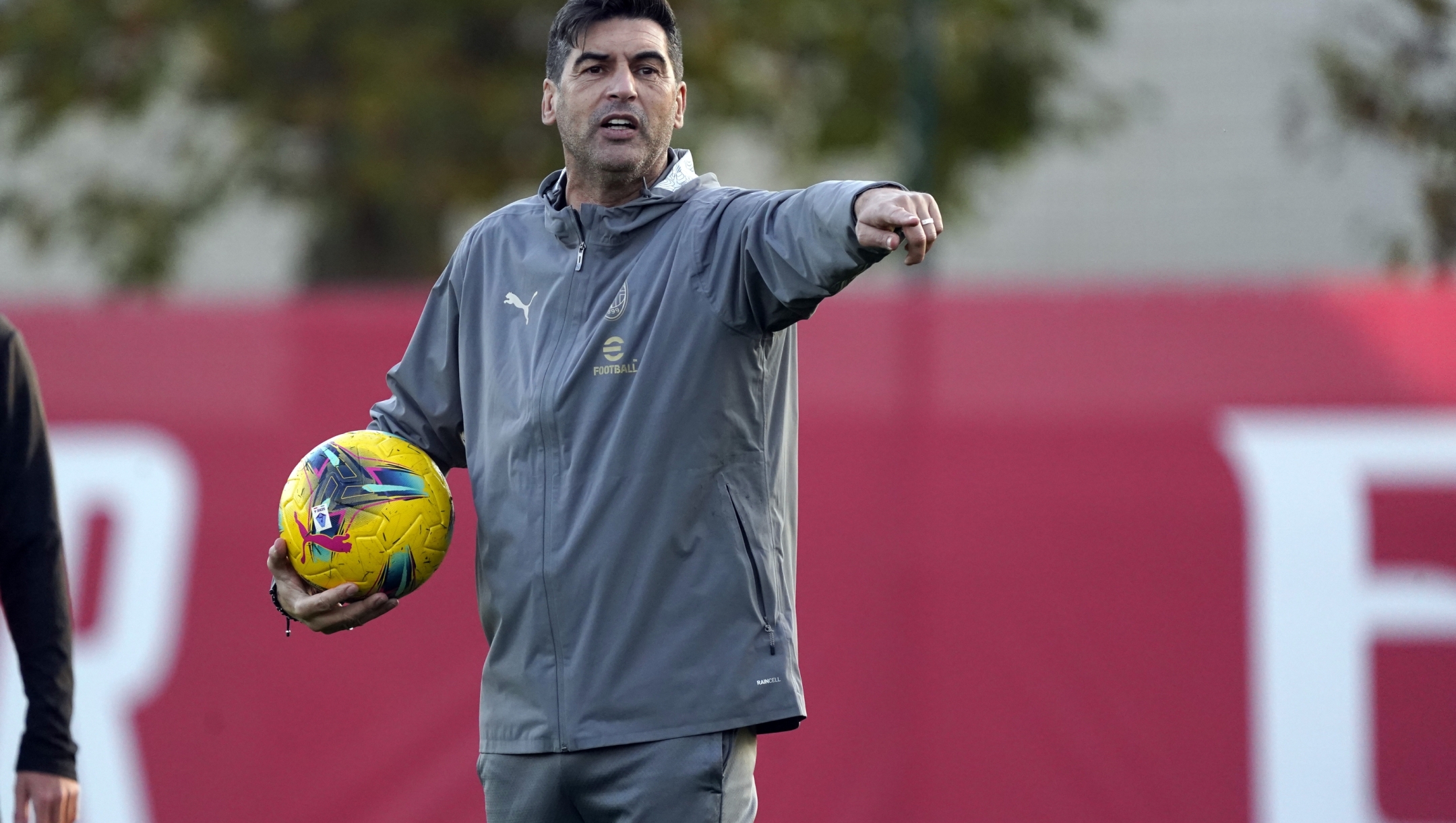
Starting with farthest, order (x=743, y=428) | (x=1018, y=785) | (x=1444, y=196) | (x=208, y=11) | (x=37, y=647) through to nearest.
A: (x=208, y=11)
(x=1444, y=196)
(x=1018, y=785)
(x=37, y=647)
(x=743, y=428)

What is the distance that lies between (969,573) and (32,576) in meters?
3.40

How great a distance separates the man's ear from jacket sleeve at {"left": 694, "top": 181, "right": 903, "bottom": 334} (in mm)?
378

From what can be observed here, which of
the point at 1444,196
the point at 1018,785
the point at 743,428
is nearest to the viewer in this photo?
the point at 743,428

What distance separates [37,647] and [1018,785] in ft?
11.5

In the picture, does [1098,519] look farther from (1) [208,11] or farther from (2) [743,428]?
(1) [208,11]

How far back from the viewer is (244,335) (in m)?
6.59

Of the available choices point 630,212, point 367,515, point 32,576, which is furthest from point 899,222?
point 32,576

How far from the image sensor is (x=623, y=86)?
315 centimetres

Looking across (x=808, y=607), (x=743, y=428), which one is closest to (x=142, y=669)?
(x=808, y=607)

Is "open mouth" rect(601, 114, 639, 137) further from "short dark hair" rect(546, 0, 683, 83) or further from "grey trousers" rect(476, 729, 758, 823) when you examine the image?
"grey trousers" rect(476, 729, 758, 823)

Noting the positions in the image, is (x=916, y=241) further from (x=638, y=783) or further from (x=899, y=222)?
(x=638, y=783)

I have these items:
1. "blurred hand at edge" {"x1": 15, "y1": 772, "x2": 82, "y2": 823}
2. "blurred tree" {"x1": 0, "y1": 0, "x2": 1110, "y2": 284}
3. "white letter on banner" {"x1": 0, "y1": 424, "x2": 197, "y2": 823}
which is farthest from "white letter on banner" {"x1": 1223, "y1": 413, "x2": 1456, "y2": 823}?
"blurred tree" {"x1": 0, "y1": 0, "x2": 1110, "y2": 284}

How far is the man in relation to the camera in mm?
2955

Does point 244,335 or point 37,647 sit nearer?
point 37,647
